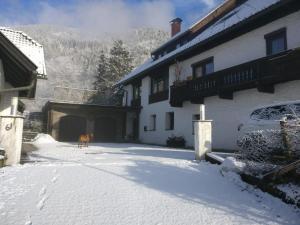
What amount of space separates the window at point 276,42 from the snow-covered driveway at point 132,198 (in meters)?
7.73

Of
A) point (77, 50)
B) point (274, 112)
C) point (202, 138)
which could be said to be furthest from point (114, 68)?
point (77, 50)

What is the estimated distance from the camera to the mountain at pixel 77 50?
327 feet

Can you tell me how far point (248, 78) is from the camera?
508 inches

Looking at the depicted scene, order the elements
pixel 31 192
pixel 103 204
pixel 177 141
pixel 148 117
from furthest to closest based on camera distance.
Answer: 1. pixel 148 117
2. pixel 177 141
3. pixel 31 192
4. pixel 103 204

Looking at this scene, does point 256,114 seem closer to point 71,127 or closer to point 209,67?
point 209,67

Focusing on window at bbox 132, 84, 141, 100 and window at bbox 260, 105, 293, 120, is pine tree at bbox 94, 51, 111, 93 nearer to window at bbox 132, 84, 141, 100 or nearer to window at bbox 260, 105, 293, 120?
window at bbox 132, 84, 141, 100

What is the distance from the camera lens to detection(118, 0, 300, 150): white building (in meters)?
11.9

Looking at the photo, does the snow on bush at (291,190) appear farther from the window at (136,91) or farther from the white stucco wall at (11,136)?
the window at (136,91)

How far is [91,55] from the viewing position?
11900 centimetres

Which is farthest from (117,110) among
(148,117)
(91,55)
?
(91,55)

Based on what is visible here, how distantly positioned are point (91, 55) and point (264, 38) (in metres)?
112

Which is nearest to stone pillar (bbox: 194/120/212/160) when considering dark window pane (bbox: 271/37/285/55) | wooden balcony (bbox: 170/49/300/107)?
wooden balcony (bbox: 170/49/300/107)

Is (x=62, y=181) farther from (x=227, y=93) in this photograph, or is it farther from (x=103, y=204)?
(x=227, y=93)

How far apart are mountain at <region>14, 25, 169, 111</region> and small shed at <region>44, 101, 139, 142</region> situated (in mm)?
56781
